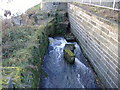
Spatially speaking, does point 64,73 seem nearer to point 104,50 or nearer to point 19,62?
point 104,50

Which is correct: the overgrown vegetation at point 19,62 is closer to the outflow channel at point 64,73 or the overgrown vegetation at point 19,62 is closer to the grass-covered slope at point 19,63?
the grass-covered slope at point 19,63

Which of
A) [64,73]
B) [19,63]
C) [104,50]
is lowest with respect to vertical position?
[64,73]

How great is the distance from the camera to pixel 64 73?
25.9 ft

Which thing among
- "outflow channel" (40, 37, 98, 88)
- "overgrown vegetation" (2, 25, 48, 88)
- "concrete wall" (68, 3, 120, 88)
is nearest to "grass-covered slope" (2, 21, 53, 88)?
"overgrown vegetation" (2, 25, 48, 88)

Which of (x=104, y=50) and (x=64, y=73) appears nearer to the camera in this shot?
(x=104, y=50)

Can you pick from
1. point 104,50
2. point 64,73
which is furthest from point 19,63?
point 104,50

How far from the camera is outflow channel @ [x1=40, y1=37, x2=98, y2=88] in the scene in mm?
6984

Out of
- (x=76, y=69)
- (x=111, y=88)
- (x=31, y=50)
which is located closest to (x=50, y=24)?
(x=76, y=69)

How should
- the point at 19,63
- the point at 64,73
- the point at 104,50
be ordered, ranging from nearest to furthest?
the point at 19,63 < the point at 104,50 < the point at 64,73

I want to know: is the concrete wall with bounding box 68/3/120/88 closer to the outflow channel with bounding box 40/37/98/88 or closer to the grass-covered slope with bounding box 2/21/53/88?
the outflow channel with bounding box 40/37/98/88

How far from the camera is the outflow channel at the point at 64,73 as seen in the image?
275 inches

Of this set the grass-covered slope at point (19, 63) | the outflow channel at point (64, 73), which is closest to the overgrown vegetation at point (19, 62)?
the grass-covered slope at point (19, 63)

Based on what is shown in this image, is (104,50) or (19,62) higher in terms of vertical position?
(104,50)

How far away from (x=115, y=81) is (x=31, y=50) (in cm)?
380
